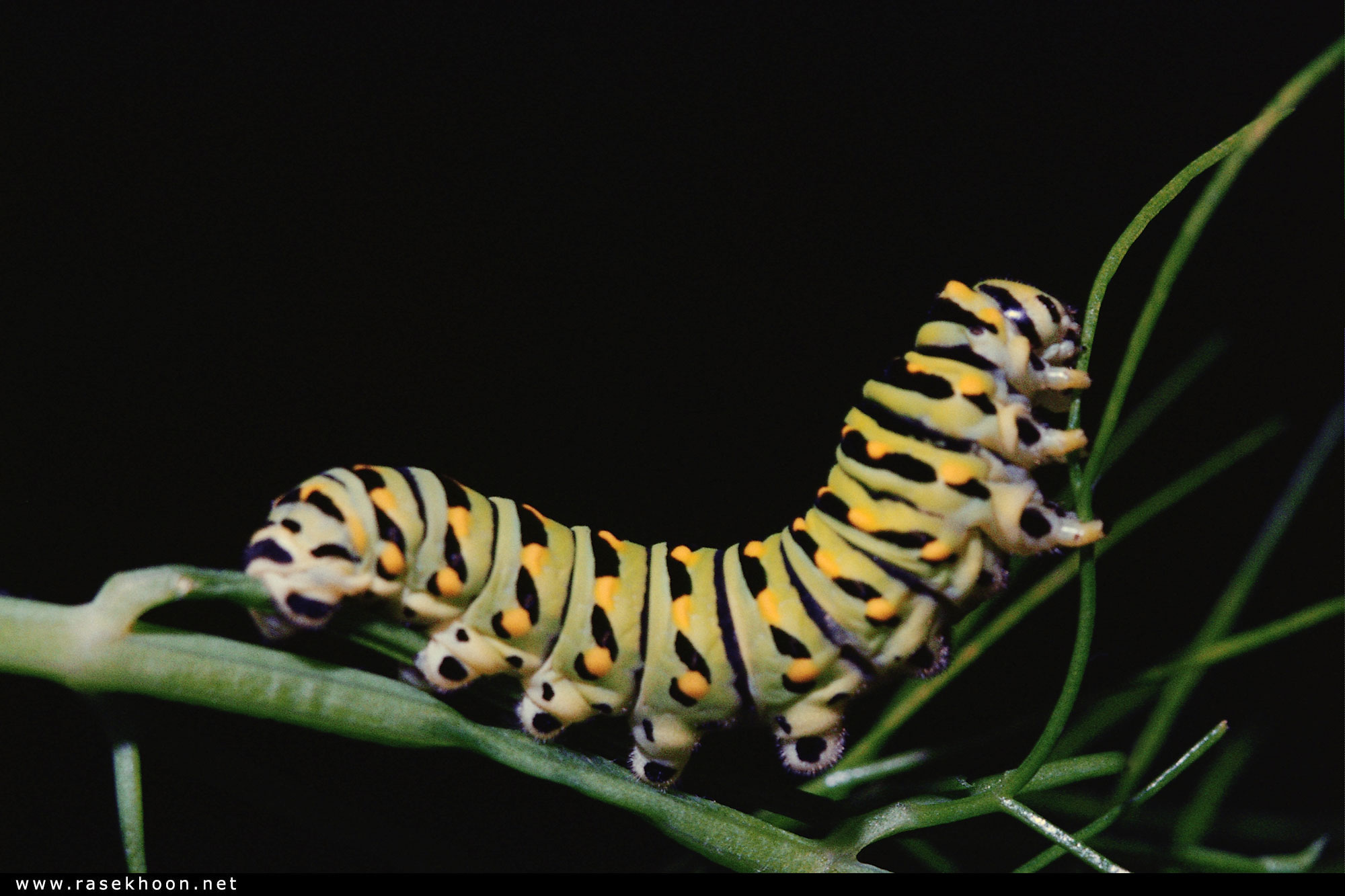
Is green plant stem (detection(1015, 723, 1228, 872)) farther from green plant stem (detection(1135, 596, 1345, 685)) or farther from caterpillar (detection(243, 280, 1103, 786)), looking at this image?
caterpillar (detection(243, 280, 1103, 786))

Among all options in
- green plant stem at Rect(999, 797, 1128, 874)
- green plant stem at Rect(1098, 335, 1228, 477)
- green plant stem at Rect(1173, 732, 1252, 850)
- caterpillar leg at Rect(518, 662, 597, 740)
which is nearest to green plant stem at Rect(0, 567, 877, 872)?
caterpillar leg at Rect(518, 662, 597, 740)

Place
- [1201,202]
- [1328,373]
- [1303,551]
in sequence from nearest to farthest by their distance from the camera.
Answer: [1201,202], [1328,373], [1303,551]

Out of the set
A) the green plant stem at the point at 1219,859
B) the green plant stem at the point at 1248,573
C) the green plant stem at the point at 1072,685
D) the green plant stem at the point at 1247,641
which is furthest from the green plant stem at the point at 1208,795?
the green plant stem at the point at 1072,685

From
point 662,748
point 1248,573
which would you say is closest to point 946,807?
point 662,748

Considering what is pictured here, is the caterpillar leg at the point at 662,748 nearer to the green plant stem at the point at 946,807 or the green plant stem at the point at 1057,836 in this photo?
the green plant stem at the point at 946,807

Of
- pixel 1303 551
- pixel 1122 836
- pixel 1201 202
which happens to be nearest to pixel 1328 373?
pixel 1303 551

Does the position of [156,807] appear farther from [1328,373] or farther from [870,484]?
[1328,373]
